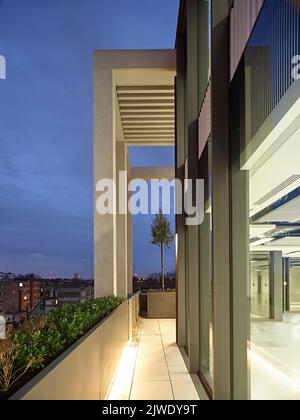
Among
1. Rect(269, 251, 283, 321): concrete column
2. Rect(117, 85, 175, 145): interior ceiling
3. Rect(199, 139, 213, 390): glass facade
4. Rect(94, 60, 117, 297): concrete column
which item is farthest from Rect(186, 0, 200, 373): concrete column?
Rect(117, 85, 175, 145): interior ceiling

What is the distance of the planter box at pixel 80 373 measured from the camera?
99.4 inches

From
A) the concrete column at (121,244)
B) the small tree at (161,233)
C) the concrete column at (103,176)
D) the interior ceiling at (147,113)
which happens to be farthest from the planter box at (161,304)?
the concrete column at (103,176)

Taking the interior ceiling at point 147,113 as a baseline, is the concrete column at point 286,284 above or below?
below

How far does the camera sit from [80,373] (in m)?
3.56

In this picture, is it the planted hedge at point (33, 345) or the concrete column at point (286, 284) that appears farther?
the concrete column at point (286, 284)

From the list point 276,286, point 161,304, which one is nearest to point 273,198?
point 276,286

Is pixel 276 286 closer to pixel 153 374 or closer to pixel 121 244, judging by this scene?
pixel 153 374

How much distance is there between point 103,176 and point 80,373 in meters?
6.10

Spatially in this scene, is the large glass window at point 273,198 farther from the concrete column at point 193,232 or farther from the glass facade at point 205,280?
→ the concrete column at point 193,232

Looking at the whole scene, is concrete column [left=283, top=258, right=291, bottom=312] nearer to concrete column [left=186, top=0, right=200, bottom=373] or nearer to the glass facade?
the glass facade

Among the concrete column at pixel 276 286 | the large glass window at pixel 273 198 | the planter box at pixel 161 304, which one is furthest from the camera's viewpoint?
the planter box at pixel 161 304

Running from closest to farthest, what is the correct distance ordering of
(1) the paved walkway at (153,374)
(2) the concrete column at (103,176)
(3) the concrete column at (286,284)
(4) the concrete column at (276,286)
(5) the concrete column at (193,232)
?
1. (4) the concrete column at (276,286)
2. (3) the concrete column at (286,284)
3. (1) the paved walkway at (153,374)
4. (5) the concrete column at (193,232)
5. (2) the concrete column at (103,176)

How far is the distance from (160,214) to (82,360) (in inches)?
511

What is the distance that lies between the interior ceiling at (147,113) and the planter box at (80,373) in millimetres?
6652
